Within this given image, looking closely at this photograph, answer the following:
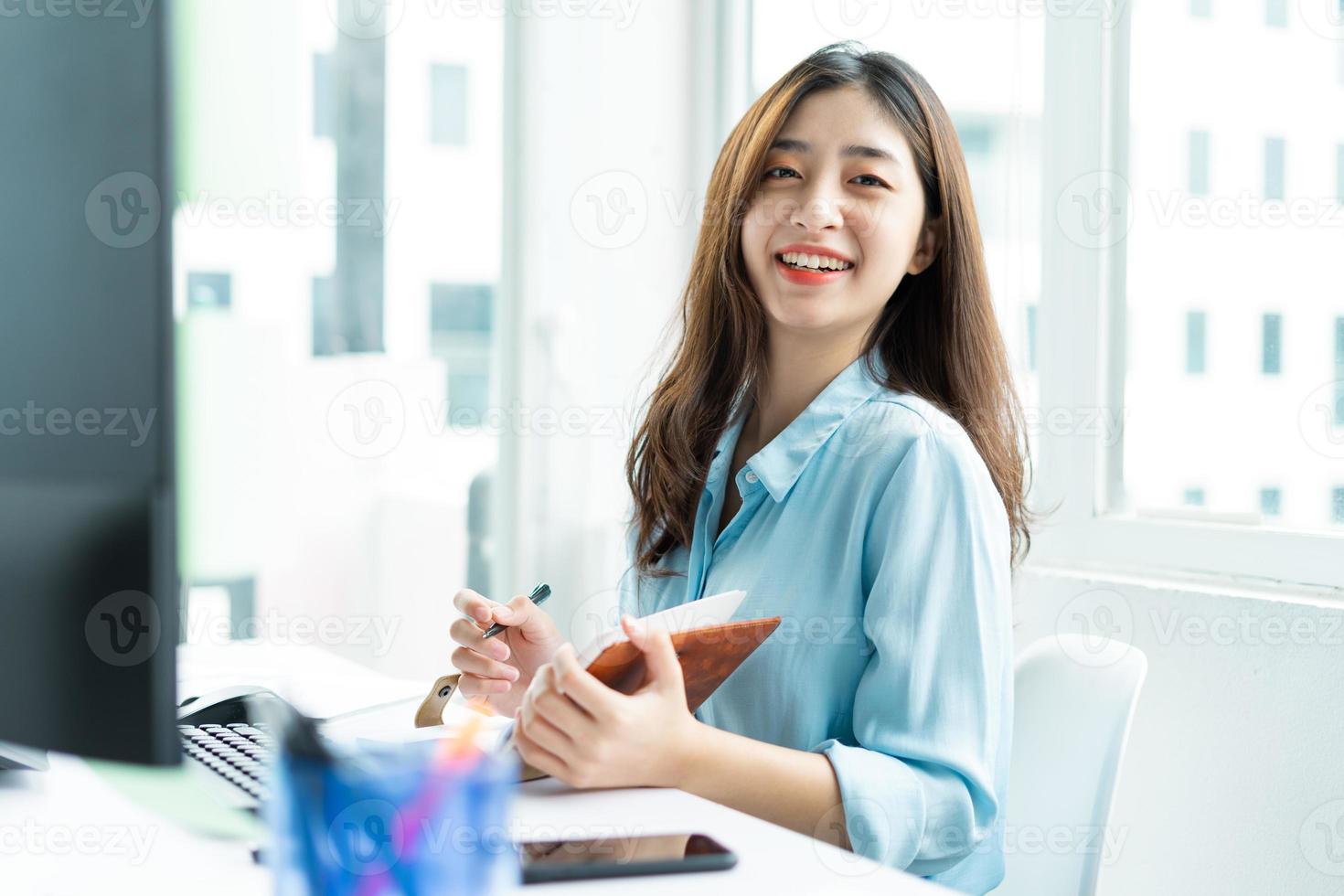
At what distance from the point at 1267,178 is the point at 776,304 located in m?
0.75

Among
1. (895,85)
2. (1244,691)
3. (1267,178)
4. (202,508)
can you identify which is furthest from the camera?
(202,508)

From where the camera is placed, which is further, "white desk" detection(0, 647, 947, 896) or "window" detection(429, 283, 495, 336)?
"window" detection(429, 283, 495, 336)

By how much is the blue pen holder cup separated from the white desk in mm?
236

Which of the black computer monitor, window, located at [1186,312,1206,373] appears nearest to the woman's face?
window, located at [1186,312,1206,373]

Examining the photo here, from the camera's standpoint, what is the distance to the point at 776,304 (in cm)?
134

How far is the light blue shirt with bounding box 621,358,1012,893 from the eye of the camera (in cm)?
100

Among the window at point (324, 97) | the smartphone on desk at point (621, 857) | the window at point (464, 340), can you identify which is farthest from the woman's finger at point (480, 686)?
the window at point (324, 97)

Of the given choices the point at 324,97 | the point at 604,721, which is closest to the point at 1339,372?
the point at 604,721

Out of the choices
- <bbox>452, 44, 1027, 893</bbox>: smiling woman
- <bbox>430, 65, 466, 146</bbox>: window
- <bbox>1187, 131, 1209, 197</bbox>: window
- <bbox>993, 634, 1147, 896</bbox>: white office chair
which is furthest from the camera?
<bbox>430, 65, 466, 146</bbox>: window

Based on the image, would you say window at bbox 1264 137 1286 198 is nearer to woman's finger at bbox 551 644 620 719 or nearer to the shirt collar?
the shirt collar

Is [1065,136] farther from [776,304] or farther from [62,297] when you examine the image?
[62,297]

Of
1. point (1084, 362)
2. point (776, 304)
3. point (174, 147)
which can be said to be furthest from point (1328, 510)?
point (174, 147)

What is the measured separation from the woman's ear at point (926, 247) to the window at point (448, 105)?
1536mm

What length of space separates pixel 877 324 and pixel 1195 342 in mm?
576
